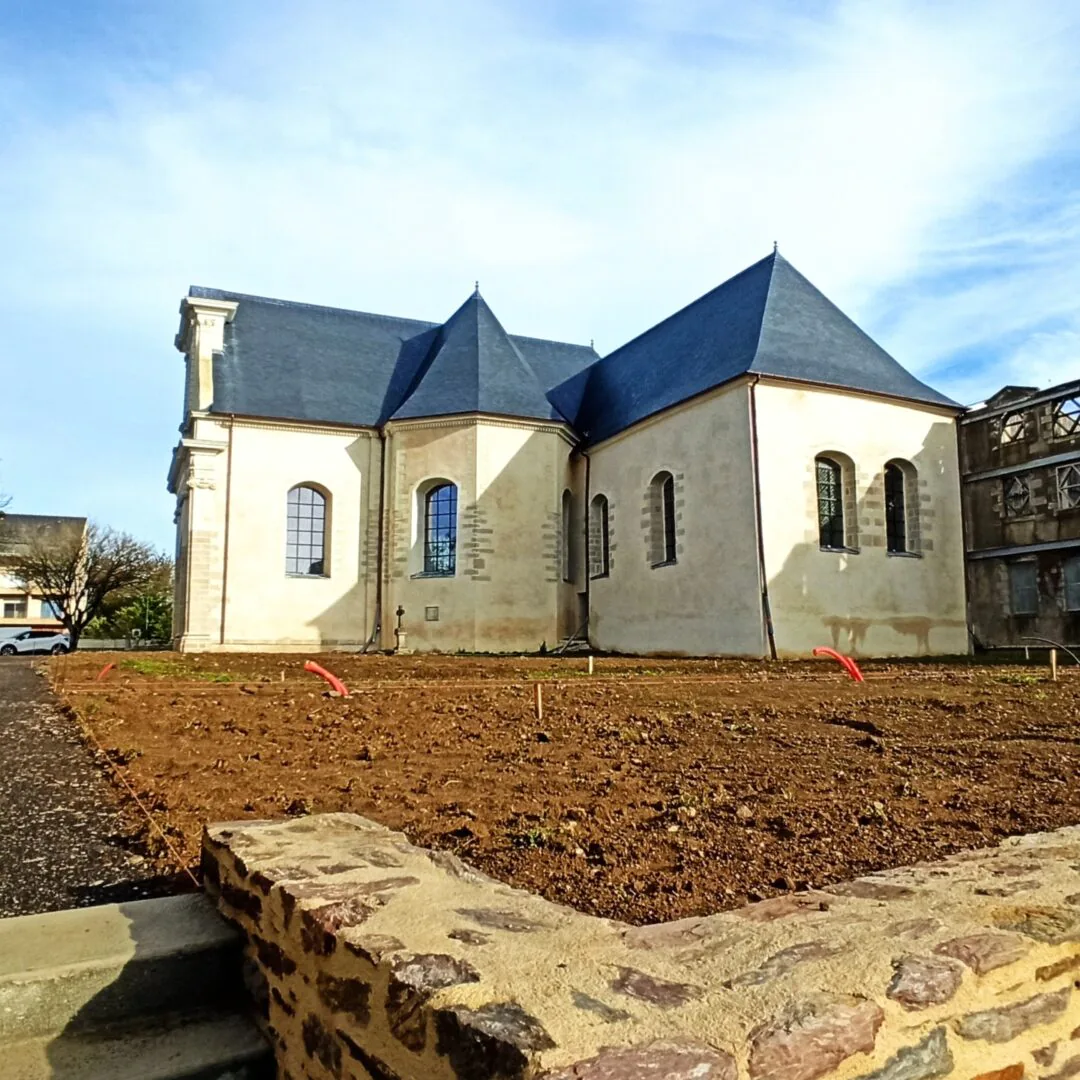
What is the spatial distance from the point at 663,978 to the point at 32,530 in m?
58.4

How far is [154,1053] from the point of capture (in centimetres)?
230

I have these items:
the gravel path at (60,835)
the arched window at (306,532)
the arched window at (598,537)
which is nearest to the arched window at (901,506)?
the arched window at (598,537)

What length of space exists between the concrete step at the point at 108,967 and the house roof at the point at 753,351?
615 inches

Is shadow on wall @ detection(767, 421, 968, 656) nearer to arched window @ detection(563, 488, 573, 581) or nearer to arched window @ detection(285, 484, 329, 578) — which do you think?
arched window @ detection(563, 488, 573, 581)

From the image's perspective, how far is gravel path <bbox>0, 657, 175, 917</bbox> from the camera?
10.4 ft

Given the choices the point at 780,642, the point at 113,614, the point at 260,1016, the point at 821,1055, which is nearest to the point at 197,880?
the point at 260,1016

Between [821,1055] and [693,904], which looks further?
[693,904]

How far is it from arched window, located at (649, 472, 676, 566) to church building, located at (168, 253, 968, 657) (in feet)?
0.19

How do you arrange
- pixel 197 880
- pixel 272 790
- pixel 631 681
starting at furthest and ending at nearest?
pixel 631 681 < pixel 272 790 < pixel 197 880

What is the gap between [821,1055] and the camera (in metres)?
1.56

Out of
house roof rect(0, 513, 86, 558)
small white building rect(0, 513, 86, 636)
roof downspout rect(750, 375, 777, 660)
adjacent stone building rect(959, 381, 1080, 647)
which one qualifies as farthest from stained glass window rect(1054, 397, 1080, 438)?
small white building rect(0, 513, 86, 636)

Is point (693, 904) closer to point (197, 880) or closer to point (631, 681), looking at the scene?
point (197, 880)

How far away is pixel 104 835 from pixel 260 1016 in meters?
1.85

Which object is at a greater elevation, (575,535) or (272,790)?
(575,535)
